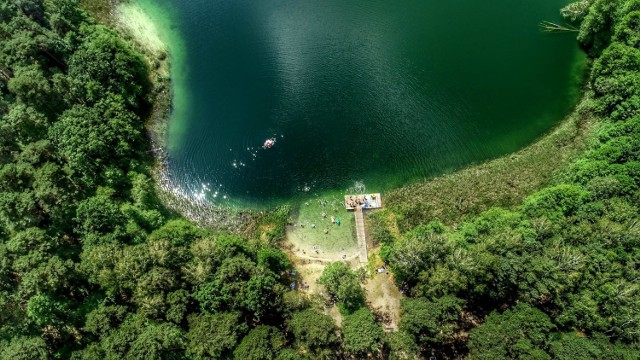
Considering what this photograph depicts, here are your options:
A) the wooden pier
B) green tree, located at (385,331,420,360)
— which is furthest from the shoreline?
green tree, located at (385,331,420,360)

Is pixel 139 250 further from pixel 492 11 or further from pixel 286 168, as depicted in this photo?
pixel 492 11

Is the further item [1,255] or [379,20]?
[379,20]

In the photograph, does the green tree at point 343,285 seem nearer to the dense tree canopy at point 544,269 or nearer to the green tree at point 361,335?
the green tree at point 361,335

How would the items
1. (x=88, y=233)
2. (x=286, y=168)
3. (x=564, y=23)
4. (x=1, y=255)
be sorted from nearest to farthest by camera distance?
(x=1, y=255) < (x=88, y=233) < (x=286, y=168) < (x=564, y=23)

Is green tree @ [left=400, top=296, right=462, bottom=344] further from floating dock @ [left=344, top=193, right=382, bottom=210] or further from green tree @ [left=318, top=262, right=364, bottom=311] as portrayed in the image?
floating dock @ [left=344, top=193, right=382, bottom=210]

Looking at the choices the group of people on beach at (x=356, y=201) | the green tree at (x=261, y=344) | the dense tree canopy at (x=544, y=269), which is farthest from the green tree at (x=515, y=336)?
the group of people on beach at (x=356, y=201)

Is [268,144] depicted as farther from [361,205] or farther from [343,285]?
[343,285]

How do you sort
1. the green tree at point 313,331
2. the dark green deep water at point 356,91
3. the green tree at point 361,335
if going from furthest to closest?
the dark green deep water at point 356,91 < the green tree at point 361,335 < the green tree at point 313,331

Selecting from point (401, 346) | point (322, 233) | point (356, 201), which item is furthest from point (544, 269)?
point (322, 233)

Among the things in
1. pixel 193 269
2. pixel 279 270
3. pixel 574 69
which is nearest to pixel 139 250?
pixel 193 269
